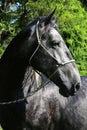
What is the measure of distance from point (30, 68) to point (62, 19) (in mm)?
12252

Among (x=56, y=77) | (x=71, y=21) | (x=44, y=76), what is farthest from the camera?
(x=71, y=21)

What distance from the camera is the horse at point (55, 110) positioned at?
532 cm

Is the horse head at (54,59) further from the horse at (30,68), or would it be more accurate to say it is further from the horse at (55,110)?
the horse at (55,110)

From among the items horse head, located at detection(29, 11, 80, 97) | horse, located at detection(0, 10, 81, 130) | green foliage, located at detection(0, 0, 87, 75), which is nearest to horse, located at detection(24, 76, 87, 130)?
horse, located at detection(0, 10, 81, 130)

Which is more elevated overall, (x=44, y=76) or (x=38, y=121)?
(x=44, y=76)

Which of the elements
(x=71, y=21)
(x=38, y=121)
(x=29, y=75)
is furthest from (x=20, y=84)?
(x=71, y=21)

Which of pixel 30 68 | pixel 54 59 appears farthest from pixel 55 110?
pixel 54 59

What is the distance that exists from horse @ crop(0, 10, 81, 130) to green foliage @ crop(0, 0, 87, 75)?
10.6 m

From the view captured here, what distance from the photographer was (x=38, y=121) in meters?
5.29

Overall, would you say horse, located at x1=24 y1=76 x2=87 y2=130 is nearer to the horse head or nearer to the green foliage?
the horse head

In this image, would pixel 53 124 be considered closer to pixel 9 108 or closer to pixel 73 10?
pixel 9 108

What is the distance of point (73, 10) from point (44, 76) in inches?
534

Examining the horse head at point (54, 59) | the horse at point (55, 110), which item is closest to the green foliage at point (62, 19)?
the horse at point (55, 110)

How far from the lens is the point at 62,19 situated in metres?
17.4
